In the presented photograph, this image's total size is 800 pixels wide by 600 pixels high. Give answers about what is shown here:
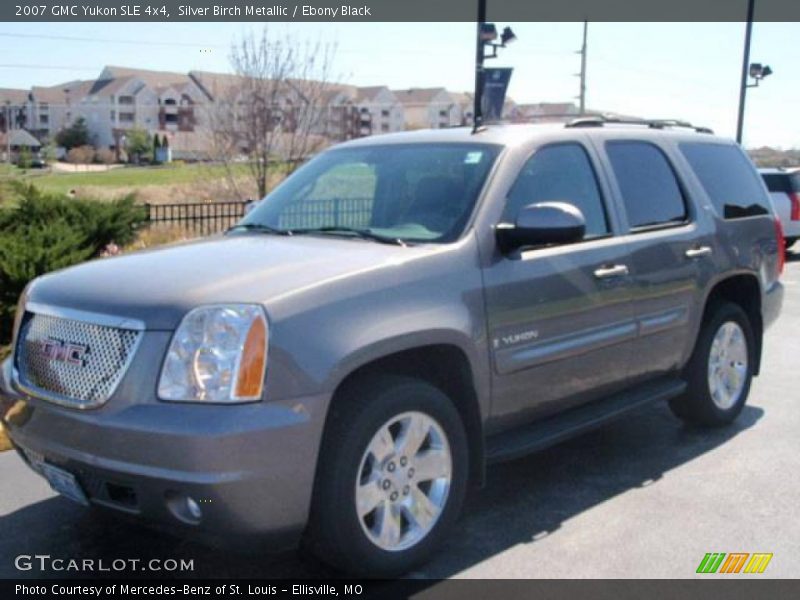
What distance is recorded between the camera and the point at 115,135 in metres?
104

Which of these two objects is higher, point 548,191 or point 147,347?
point 548,191

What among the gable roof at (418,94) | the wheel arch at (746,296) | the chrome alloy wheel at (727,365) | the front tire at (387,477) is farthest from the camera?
the gable roof at (418,94)

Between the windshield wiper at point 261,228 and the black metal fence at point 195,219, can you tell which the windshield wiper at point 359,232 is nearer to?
the windshield wiper at point 261,228

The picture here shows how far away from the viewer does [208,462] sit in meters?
3.17

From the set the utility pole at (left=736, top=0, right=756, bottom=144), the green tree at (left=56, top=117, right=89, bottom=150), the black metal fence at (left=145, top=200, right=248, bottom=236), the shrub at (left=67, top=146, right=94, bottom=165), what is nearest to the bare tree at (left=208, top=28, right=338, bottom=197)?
the black metal fence at (left=145, top=200, right=248, bottom=236)

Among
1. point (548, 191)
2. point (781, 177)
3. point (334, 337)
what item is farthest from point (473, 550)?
point (781, 177)

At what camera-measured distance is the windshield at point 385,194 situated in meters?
4.38

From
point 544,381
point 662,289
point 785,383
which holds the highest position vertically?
point 662,289

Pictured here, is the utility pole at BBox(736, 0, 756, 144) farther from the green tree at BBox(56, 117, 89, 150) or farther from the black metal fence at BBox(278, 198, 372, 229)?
the green tree at BBox(56, 117, 89, 150)

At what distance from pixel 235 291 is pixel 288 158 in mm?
16208

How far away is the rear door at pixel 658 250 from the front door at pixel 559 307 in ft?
0.50

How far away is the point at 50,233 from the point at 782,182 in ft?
46.6

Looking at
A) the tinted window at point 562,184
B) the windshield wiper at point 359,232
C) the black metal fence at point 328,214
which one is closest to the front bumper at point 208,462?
the windshield wiper at point 359,232

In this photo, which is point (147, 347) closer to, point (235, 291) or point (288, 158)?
point (235, 291)
